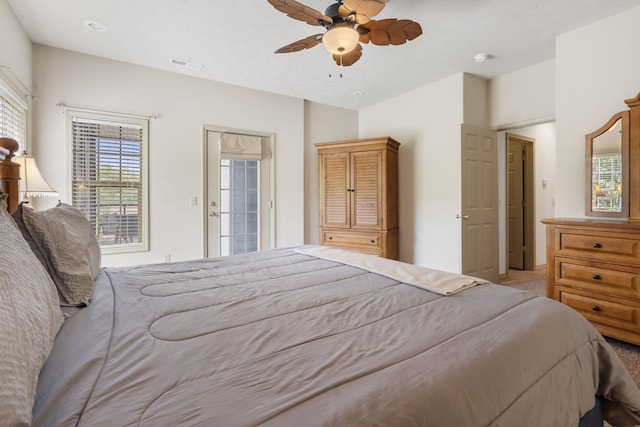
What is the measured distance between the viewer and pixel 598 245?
2.28 m

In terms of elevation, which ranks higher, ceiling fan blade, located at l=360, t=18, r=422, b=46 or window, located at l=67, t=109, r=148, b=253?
ceiling fan blade, located at l=360, t=18, r=422, b=46

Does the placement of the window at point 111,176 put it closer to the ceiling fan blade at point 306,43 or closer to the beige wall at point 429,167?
the ceiling fan blade at point 306,43

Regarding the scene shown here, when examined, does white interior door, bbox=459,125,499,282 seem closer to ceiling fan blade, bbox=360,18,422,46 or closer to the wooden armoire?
the wooden armoire

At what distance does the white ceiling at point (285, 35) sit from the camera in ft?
8.02

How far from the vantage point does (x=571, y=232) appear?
2.42 metres

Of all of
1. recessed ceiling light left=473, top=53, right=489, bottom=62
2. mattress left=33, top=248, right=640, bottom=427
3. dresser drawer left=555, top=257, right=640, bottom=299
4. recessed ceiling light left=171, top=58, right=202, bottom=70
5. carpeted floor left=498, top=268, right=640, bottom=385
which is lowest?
carpeted floor left=498, top=268, right=640, bottom=385

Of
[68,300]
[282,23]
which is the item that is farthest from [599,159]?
[68,300]

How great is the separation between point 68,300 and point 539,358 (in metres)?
1.61

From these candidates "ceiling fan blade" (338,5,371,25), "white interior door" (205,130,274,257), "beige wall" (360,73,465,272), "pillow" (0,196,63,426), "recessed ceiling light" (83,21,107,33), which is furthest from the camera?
"white interior door" (205,130,274,257)

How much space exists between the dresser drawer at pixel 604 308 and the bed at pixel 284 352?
1.41 meters

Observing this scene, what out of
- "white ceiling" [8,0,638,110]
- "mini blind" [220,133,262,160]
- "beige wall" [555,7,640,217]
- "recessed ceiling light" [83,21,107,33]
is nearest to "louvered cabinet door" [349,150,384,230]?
"white ceiling" [8,0,638,110]

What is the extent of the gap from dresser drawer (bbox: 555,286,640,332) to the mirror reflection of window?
2.48ft

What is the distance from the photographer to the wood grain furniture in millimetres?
2152

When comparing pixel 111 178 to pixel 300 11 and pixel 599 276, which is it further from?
pixel 599 276
